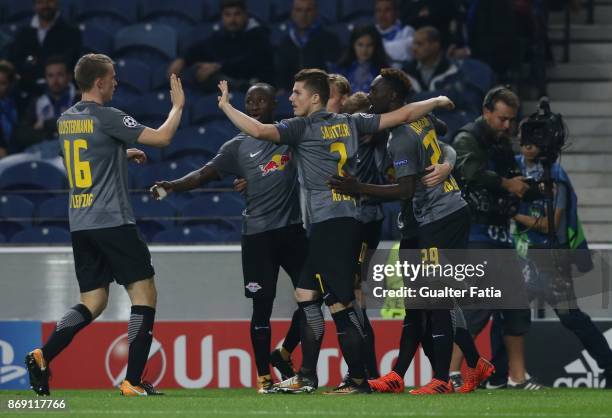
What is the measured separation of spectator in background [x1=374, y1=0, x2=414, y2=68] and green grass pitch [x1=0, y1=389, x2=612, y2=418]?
530cm

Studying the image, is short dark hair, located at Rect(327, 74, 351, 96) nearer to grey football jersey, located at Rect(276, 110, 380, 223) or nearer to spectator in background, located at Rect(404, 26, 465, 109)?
grey football jersey, located at Rect(276, 110, 380, 223)

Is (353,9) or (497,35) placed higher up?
(353,9)

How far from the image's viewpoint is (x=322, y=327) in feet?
29.6

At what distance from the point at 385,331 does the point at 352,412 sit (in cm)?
342

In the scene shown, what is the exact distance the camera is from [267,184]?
9.43m

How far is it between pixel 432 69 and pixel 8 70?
388 centimetres

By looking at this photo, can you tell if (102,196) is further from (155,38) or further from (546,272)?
(155,38)

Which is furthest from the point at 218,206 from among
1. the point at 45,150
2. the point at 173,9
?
the point at 173,9

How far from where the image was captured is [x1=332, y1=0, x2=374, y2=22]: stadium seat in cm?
1501

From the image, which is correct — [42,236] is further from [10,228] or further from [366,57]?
[366,57]

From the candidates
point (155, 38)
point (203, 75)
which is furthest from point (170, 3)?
point (203, 75)

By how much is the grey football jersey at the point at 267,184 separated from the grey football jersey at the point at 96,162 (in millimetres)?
903

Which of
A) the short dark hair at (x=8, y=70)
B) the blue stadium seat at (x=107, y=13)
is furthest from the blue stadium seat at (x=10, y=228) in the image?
the blue stadium seat at (x=107, y=13)

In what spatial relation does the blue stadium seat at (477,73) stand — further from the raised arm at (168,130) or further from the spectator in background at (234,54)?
the raised arm at (168,130)
